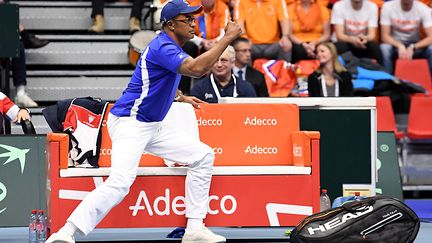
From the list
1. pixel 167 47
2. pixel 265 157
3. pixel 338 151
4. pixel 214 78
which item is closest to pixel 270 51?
pixel 214 78

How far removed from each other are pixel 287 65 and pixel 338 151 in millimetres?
3606

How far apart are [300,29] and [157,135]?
244 inches

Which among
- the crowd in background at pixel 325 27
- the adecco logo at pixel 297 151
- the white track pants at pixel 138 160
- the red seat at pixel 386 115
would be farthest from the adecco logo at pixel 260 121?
the crowd in background at pixel 325 27

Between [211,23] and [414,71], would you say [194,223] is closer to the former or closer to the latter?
[211,23]

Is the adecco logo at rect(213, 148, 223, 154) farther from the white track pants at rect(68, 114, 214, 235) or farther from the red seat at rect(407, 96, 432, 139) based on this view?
the red seat at rect(407, 96, 432, 139)

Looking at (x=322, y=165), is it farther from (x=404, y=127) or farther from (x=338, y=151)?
(x=404, y=127)

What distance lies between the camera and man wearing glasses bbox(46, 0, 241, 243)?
327 inches

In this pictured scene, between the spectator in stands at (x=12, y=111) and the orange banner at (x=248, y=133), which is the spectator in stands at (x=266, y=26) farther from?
the spectator in stands at (x=12, y=111)

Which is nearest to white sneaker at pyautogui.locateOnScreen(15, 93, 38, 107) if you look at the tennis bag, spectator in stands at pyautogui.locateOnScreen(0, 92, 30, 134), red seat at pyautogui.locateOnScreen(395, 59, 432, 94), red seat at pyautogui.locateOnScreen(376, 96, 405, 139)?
spectator in stands at pyautogui.locateOnScreen(0, 92, 30, 134)

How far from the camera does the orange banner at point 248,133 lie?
9438mm

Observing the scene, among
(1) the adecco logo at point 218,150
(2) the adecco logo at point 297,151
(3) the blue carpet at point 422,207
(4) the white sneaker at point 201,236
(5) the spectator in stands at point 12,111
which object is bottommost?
(3) the blue carpet at point 422,207

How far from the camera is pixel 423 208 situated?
1223cm

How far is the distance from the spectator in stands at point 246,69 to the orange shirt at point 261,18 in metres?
1.32

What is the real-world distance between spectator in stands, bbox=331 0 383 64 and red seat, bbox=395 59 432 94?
10.2 inches
